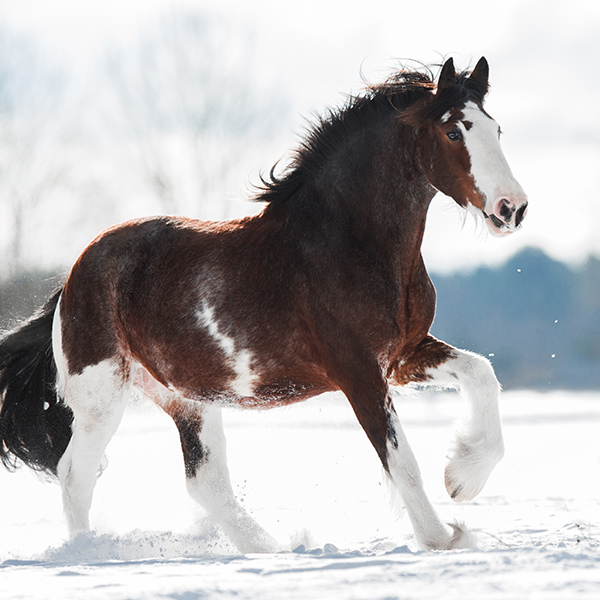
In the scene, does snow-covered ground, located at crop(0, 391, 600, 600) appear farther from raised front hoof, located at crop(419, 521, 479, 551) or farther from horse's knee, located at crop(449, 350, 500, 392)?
horse's knee, located at crop(449, 350, 500, 392)

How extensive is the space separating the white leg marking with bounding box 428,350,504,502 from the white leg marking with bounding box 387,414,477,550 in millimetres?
375

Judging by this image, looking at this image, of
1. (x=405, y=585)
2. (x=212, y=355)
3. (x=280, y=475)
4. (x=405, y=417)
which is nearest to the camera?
(x=405, y=585)

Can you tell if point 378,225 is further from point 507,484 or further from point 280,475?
point 280,475

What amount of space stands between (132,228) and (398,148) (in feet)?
5.65

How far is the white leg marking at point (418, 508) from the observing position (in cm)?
343

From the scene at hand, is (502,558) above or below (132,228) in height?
below

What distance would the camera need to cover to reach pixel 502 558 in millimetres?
2697

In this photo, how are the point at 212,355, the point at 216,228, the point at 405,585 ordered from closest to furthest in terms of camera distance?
the point at 405,585 → the point at 212,355 → the point at 216,228

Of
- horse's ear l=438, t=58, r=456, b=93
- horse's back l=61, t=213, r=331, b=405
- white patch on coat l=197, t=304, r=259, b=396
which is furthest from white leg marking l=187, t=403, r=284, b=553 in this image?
horse's ear l=438, t=58, r=456, b=93

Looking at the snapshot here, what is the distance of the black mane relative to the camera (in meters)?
4.03

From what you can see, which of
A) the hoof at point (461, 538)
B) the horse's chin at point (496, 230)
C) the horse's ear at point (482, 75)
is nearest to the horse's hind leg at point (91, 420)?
the hoof at point (461, 538)

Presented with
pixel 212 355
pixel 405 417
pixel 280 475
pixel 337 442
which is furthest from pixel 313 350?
pixel 405 417

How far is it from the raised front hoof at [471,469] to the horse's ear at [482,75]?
1.76 meters

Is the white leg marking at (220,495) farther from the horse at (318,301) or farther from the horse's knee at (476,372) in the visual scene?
the horse's knee at (476,372)
